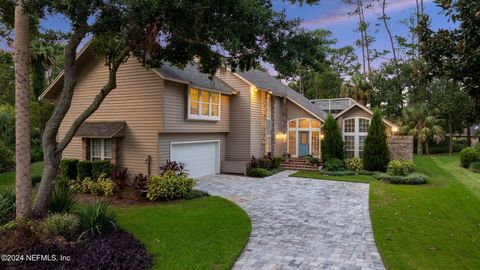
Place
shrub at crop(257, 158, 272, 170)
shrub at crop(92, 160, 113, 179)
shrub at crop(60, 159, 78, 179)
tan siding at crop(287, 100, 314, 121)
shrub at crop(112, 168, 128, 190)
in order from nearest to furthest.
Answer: shrub at crop(112, 168, 128, 190)
shrub at crop(92, 160, 113, 179)
shrub at crop(60, 159, 78, 179)
shrub at crop(257, 158, 272, 170)
tan siding at crop(287, 100, 314, 121)

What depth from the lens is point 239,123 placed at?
740 inches

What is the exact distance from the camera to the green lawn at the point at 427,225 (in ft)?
20.1

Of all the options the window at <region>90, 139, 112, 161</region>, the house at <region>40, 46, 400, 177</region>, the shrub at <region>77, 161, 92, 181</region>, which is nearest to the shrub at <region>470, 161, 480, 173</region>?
the house at <region>40, 46, 400, 177</region>

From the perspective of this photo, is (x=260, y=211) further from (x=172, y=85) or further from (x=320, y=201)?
(x=172, y=85)

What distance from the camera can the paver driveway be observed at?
20.1 feet

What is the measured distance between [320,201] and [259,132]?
9.07 metres

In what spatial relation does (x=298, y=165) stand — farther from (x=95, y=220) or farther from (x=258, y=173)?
(x=95, y=220)

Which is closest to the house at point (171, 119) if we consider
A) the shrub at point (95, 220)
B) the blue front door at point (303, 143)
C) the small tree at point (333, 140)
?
the small tree at point (333, 140)

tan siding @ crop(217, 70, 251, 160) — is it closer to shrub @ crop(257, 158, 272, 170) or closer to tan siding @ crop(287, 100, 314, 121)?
shrub @ crop(257, 158, 272, 170)

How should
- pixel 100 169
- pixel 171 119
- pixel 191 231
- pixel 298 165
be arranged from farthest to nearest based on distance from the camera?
1. pixel 298 165
2. pixel 171 119
3. pixel 100 169
4. pixel 191 231

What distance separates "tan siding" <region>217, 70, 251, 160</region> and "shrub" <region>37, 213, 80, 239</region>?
12.7 metres

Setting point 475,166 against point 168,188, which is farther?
point 475,166

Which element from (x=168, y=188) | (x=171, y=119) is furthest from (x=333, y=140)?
(x=168, y=188)

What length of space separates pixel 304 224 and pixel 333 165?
11388mm
